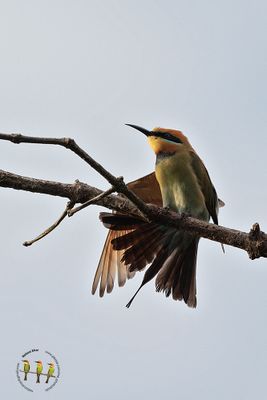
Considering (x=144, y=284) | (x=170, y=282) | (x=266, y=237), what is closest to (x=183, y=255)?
(x=170, y=282)

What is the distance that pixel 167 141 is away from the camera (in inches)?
179

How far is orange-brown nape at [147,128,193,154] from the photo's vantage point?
14.8ft

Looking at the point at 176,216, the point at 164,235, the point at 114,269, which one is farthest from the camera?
the point at 114,269

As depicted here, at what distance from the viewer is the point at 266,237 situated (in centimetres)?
274

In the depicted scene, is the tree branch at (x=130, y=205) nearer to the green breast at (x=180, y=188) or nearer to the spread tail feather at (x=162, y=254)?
the spread tail feather at (x=162, y=254)

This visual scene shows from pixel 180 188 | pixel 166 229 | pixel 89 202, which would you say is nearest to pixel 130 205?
pixel 89 202

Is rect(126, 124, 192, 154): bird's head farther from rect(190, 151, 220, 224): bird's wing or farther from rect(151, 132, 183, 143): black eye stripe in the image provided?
rect(190, 151, 220, 224): bird's wing

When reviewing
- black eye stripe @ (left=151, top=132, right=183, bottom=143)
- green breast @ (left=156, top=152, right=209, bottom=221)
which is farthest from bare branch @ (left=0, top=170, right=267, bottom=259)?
black eye stripe @ (left=151, top=132, right=183, bottom=143)

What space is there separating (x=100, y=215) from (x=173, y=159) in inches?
45.1

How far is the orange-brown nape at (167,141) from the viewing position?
177 inches

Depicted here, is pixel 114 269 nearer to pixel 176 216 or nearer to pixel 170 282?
pixel 170 282

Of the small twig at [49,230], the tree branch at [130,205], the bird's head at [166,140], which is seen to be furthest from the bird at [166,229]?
the small twig at [49,230]

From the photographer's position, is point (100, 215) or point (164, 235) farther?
point (164, 235)

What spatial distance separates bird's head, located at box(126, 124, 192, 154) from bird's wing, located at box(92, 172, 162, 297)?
0.61 ft
